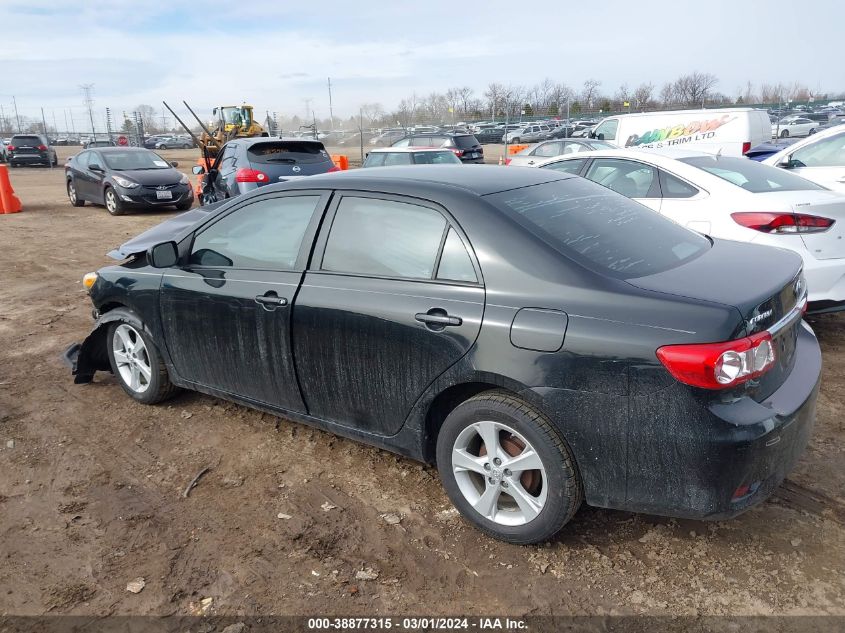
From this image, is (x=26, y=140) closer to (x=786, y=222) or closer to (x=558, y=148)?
(x=558, y=148)

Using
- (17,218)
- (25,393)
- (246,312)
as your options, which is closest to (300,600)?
(246,312)

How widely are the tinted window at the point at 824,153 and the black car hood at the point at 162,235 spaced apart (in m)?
7.59

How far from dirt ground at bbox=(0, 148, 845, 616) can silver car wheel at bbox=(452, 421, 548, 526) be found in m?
0.18

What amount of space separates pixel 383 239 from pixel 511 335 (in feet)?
2.93

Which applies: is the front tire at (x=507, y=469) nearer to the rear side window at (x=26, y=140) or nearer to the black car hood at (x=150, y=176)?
the black car hood at (x=150, y=176)

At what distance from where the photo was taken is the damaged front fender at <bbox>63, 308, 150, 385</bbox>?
448 cm

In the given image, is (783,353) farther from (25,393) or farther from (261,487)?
(25,393)

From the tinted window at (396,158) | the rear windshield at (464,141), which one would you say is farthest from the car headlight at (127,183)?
the rear windshield at (464,141)

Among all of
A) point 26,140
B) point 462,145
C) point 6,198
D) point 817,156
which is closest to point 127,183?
point 6,198

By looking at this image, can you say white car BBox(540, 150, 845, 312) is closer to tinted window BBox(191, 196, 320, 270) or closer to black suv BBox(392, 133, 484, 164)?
tinted window BBox(191, 196, 320, 270)

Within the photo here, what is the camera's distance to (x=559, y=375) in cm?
258

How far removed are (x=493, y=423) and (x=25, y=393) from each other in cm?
372

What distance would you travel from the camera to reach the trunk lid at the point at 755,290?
2.52 m

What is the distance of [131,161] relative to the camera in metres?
14.5
